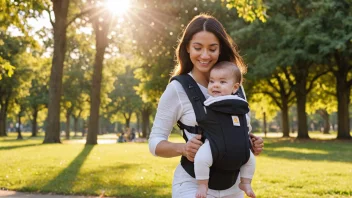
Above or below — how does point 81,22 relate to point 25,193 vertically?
above

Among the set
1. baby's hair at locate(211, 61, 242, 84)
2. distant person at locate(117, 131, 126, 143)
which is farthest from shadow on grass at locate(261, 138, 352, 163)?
distant person at locate(117, 131, 126, 143)

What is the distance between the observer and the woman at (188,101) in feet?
8.79

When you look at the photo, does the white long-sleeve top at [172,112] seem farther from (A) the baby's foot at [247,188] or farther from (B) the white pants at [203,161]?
(A) the baby's foot at [247,188]

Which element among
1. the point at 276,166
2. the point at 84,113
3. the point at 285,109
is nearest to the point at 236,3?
the point at 276,166

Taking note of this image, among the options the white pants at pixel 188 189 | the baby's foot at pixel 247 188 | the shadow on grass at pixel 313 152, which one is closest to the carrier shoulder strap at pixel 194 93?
the white pants at pixel 188 189

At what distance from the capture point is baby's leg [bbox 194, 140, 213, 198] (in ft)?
8.28

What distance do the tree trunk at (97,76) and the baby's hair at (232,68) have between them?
24.7 m

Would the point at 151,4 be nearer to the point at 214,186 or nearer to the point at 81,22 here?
the point at 81,22

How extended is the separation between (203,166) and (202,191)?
0.15 metres

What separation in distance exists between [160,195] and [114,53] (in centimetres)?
2482

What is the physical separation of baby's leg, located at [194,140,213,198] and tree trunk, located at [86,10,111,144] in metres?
24.8

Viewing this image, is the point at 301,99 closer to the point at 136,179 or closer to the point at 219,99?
the point at 136,179

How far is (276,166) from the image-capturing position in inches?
522

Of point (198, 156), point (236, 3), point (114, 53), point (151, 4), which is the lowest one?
point (198, 156)
